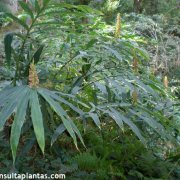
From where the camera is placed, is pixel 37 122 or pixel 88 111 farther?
pixel 88 111

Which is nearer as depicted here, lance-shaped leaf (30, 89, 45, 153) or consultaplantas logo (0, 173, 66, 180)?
lance-shaped leaf (30, 89, 45, 153)

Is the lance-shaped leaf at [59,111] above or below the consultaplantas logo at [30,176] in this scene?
above

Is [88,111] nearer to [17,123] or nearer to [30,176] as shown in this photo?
[30,176]

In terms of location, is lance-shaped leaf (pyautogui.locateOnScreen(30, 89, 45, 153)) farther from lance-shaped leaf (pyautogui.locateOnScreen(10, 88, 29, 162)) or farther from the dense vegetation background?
the dense vegetation background

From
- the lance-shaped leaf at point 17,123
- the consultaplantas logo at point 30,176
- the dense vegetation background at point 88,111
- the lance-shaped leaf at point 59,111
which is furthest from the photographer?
the dense vegetation background at point 88,111

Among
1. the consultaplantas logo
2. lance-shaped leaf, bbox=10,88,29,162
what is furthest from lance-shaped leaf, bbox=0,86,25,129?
the consultaplantas logo

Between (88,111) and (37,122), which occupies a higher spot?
(37,122)

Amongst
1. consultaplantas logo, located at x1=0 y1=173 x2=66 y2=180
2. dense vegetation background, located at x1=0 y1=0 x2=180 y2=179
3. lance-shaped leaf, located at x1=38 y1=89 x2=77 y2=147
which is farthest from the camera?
dense vegetation background, located at x1=0 y1=0 x2=180 y2=179

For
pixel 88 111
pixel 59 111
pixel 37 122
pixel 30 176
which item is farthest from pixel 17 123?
pixel 88 111

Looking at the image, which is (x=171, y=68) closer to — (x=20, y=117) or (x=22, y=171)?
(x=22, y=171)

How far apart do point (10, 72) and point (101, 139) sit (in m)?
0.90

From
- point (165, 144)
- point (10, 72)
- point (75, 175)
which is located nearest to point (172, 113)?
point (165, 144)

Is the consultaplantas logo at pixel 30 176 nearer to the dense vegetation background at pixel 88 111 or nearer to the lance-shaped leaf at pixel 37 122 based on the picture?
the dense vegetation background at pixel 88 111

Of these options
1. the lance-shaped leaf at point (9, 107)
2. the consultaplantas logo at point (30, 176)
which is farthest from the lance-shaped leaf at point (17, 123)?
the consultaplantas logo at point (30, 176)
